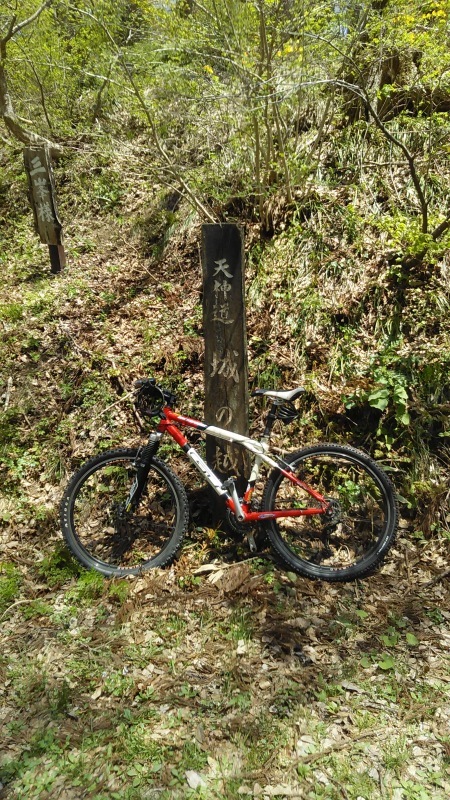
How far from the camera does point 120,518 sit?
430 cm

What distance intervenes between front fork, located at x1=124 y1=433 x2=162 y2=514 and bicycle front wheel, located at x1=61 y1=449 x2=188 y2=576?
0.05 meters

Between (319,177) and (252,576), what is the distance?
16.9 feet

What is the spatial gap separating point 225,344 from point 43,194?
11.9ft

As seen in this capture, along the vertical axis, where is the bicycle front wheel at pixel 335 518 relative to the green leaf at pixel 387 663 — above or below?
above

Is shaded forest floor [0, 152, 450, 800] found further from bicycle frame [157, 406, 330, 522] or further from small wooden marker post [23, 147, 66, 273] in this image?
small wooden marker post [23, 147, 66, 273]

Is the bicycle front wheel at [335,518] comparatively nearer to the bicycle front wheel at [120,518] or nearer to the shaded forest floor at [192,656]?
the shaded forest floor at [192,656]

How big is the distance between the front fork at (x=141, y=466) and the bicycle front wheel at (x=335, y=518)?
1.02 meters

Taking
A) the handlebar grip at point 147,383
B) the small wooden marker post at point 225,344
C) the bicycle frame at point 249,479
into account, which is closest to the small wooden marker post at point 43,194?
the small wooden marker post at point 225,344

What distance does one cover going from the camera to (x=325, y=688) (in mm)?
3127

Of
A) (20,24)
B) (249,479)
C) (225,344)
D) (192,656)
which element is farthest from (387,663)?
(20,24)

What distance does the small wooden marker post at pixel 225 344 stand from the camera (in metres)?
4.08

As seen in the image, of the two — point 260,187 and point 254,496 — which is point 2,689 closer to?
point 254,496

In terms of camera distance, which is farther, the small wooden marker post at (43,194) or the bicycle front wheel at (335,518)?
the small wooden marker post at (43,194)

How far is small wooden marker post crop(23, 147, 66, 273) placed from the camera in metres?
5.88
